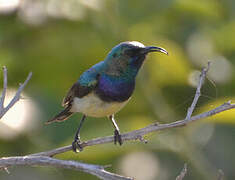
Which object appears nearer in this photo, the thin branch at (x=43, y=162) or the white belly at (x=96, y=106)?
the thin branch at (x=43, y=162)

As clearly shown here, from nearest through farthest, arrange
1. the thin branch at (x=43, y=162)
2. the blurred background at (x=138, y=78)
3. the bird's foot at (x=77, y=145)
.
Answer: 1. the thin branch at (x=43, y=162)
2. the bird's foot at (x=77, y=145)
3. the blurred background at (x=138, y=78)

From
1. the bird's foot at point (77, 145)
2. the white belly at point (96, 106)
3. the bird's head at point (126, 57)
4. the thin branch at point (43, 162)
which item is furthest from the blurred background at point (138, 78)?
the thin branch at point (43, 162)

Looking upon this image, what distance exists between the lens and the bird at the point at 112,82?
382 cm

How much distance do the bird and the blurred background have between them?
0.50 metres

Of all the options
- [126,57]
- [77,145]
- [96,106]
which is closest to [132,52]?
[126,57]

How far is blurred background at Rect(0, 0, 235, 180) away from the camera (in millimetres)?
4660

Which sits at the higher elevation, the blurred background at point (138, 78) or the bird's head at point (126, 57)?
the bird's head at point (126, 57)

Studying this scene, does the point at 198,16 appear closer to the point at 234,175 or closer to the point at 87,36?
the point at 87,36

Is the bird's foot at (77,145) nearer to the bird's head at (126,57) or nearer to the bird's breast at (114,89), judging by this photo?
the bird's breast at (114,89)

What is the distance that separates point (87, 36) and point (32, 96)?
79 cm

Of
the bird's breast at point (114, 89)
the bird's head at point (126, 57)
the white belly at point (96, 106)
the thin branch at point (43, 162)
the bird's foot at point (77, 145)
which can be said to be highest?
the bird's head at point (126, 57)

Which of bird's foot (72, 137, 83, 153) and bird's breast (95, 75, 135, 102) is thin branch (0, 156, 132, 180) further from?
bird's breast (95, 75, 135, 102)

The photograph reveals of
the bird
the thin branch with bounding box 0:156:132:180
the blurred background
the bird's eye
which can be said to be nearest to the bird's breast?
the bird

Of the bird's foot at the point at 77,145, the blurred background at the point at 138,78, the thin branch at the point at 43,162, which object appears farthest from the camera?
the blurred background at the point at 138,78
